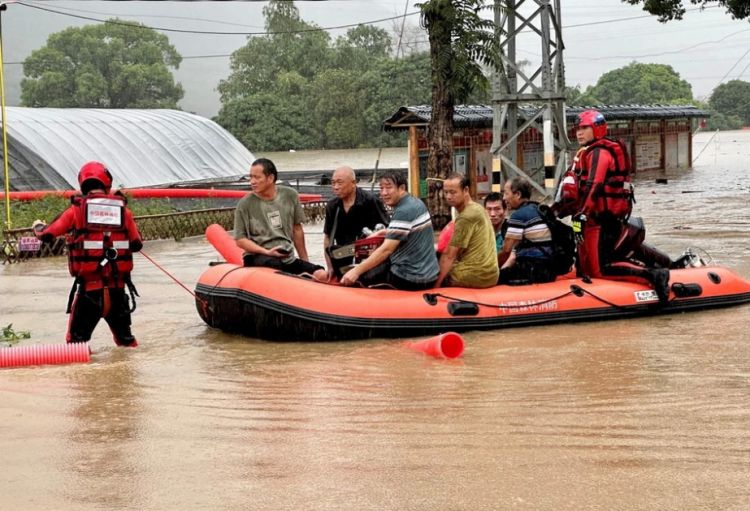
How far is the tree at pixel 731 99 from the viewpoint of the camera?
125 m

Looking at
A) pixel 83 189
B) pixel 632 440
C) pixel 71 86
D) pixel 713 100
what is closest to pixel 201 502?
pixel 632 440

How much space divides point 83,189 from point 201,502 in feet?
15.1

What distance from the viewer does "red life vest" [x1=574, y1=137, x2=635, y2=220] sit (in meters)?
10.6

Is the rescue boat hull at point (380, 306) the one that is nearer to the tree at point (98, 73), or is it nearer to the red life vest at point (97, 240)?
the red life vest at point (97, 240)

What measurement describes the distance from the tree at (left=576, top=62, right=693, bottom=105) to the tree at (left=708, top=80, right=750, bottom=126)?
5.71m

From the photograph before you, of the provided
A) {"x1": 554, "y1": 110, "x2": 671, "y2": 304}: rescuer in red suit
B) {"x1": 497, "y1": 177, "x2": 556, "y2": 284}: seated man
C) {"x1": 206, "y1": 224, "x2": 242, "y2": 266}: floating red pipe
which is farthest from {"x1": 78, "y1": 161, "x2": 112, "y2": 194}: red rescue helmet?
{"x1": 554, "y1": 110, "x2": 671, "y2": 304}: rescuer in red suit

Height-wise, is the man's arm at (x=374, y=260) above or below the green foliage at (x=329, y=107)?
below

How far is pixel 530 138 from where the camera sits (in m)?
29.3

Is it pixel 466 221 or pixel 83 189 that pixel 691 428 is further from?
pixel 83 189

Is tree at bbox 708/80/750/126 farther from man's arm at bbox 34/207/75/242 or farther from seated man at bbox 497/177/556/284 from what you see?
man's arm at bbox 34/207/75/242

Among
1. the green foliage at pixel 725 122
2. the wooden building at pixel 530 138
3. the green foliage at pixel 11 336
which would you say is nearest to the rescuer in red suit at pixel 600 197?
the green foliage at pixel 11 336

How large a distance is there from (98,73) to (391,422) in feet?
288

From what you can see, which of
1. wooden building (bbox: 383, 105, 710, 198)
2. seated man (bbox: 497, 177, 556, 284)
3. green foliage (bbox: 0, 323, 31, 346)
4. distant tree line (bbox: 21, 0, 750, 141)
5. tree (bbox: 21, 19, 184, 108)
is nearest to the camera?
green foliage (bbox: 0, 323, 31, 346)

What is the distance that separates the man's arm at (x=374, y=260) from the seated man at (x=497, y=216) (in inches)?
57.9
